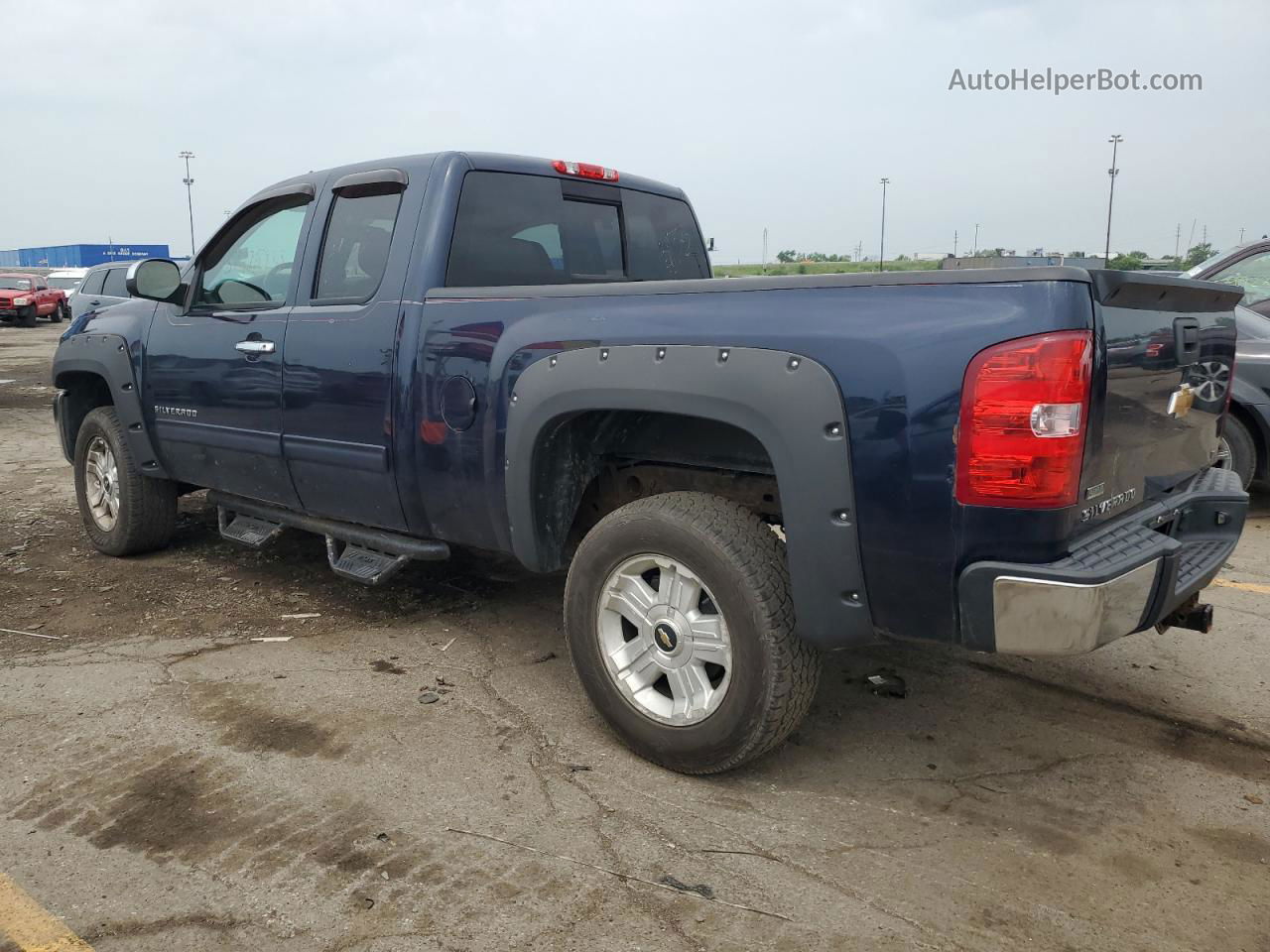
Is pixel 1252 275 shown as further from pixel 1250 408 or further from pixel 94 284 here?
pixel 94 284

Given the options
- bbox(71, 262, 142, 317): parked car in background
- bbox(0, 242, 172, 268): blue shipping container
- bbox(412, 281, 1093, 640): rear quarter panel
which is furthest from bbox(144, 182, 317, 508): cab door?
bbox(0, 242, 172, 268): blue shipping container

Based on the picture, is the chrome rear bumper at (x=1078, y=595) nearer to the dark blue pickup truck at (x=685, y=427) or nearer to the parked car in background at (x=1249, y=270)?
the dark blue pickup truck at (x=685, y=427)

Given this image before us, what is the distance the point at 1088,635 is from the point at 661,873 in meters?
1.17

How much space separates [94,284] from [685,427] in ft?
52.8

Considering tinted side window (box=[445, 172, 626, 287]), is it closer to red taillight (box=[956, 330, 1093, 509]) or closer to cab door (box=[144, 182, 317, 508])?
cab door (box=[144, 182, 317, 508])

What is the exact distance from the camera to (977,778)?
306 cm

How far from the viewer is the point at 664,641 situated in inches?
119

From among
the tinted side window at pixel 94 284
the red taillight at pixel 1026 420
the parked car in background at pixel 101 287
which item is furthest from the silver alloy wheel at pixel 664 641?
the tinted side window at pixel 94 284

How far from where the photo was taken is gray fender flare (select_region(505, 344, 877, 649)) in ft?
8.30

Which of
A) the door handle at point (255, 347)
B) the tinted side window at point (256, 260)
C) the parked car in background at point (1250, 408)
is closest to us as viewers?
the door handle at point (255, 347)

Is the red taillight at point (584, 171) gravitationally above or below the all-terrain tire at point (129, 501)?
above

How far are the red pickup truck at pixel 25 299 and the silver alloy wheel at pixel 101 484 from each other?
28313 mm

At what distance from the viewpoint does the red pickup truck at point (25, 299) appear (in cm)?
3021

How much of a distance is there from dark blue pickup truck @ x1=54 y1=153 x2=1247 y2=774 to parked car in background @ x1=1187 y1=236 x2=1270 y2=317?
15.1ft
